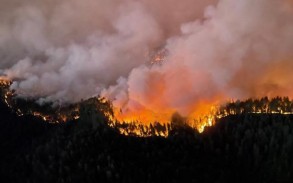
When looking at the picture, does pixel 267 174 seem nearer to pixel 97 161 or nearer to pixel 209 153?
pixel 209 153

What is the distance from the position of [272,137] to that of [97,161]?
64.5m

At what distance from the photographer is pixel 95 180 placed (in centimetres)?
18688

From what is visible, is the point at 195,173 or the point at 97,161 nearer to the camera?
the point at 195,173

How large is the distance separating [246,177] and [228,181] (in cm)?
677

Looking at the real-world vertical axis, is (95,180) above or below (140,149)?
below

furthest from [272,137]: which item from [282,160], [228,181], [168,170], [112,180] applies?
[112,180]

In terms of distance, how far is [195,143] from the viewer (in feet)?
650

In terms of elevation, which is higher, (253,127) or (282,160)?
(253,127)

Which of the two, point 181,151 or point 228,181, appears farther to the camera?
point 181,151

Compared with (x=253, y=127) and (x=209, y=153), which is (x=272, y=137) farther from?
(x=209, y=153)

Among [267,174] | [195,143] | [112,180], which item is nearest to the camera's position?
[267,174]

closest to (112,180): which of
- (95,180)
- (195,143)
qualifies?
(95,180)

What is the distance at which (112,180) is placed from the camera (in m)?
185

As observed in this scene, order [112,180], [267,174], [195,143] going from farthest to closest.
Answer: [195,143]
[112,180]
[267,174]
